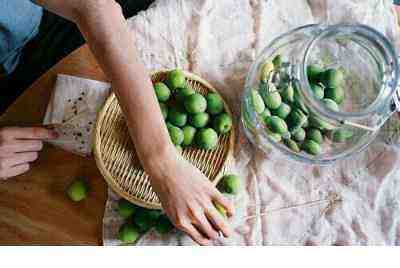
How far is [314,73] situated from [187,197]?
0.99ft

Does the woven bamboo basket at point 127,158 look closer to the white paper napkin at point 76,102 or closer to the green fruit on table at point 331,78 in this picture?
the white paper napkin at point 76,102

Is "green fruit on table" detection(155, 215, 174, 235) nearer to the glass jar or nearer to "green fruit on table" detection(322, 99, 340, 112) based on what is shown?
the glass jar

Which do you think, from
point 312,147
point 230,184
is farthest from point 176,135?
point 312,147

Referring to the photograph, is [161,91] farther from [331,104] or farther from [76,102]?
[331,104]

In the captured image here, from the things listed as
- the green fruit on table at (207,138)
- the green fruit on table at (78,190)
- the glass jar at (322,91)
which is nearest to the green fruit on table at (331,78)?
the glass jar at (322,91)

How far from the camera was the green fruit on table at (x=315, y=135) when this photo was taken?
0.83 m

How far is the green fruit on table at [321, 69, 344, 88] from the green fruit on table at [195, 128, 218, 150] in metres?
0.21

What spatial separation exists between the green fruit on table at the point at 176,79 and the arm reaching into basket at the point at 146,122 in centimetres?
9

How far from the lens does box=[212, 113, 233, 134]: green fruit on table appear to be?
862mm

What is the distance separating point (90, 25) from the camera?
748mm

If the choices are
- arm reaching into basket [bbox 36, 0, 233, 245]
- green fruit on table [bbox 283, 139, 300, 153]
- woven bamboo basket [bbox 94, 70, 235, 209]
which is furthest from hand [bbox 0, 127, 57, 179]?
green fruit on table [bbox 283, 139, 300, 153]

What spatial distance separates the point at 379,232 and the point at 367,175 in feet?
0.35

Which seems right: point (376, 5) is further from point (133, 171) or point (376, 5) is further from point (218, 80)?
point (133, 171)

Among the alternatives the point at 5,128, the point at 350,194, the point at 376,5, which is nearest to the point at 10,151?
the point at 5,128
